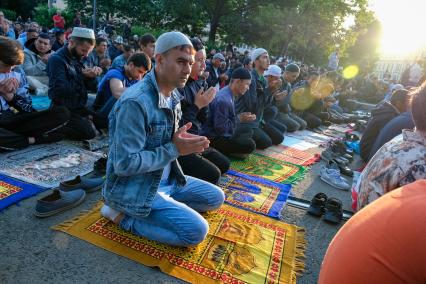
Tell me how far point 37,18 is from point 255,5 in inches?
707

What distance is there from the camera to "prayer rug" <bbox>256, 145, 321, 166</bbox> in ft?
19.8

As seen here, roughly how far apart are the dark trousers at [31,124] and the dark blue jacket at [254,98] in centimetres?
275

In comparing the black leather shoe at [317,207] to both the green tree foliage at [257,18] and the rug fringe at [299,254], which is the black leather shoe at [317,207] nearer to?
the rug fringe at [299,254]

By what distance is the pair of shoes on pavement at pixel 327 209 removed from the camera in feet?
12.2

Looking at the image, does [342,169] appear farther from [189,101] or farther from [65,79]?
[65,79]

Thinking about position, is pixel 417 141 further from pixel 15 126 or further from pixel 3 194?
pixel 15 126

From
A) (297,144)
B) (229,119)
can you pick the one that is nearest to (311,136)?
(297,144)

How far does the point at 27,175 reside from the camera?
3707 mm

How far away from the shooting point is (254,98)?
588 centimetres

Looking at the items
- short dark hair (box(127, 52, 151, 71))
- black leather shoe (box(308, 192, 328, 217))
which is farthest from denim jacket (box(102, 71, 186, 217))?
short dark hair (box(127, 52, 151, 71))

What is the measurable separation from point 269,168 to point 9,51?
383cm

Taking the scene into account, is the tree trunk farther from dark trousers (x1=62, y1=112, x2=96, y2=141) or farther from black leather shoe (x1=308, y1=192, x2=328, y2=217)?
black leather shoe (x1=308, y1=192, x2=328, y2=217)

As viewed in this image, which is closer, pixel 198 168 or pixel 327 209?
pixel 327 209

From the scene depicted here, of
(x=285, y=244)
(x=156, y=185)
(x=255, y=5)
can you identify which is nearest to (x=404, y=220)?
(x=156, y=185)
